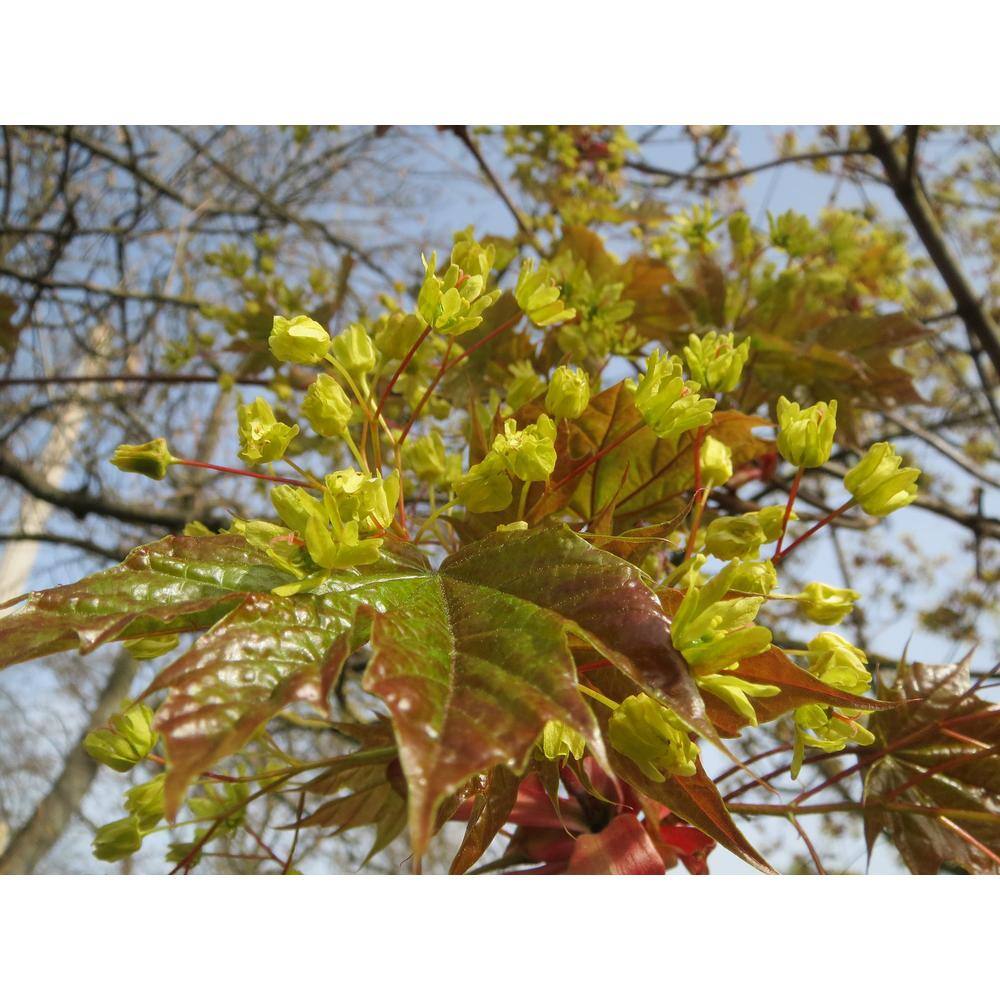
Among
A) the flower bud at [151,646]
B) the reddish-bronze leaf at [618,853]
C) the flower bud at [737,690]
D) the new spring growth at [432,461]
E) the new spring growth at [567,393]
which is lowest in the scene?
the reddish-bronze leaf at [618,853]

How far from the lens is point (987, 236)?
327cm

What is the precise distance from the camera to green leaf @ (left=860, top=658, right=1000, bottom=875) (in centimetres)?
68

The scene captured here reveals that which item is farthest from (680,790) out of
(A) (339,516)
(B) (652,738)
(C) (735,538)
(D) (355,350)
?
(D) (355,350)

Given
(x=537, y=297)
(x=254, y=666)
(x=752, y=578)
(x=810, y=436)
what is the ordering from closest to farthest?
(x=254, y=666) → (x=752, y=578) → (x=810, y=436) → (x=537, y=297)

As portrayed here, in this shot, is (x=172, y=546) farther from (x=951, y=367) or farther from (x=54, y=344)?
(x=54, y=344)

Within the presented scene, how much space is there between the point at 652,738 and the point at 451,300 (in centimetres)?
32

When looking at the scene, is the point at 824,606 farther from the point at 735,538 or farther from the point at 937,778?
the point at 937,778

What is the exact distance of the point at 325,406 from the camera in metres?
0.56

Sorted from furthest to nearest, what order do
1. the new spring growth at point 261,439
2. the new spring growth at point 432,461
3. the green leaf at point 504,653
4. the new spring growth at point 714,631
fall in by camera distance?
the new spring growth at point 432,461 → the new spring growth at point 261,439 → the new spring growth at point 714,631 → the green leaf at point 504,653

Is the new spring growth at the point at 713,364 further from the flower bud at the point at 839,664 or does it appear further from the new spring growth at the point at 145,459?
the new spring growth at the point at 145,459

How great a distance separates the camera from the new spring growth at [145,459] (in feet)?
1.95

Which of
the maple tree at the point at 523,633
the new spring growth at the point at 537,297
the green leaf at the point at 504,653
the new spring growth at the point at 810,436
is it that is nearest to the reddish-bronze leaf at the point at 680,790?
the maple tree at the point at 523,633

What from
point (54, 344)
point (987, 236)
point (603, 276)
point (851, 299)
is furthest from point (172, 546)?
point (987, 236)

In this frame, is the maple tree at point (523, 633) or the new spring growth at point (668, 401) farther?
the new spring growth at point (668, 401)
